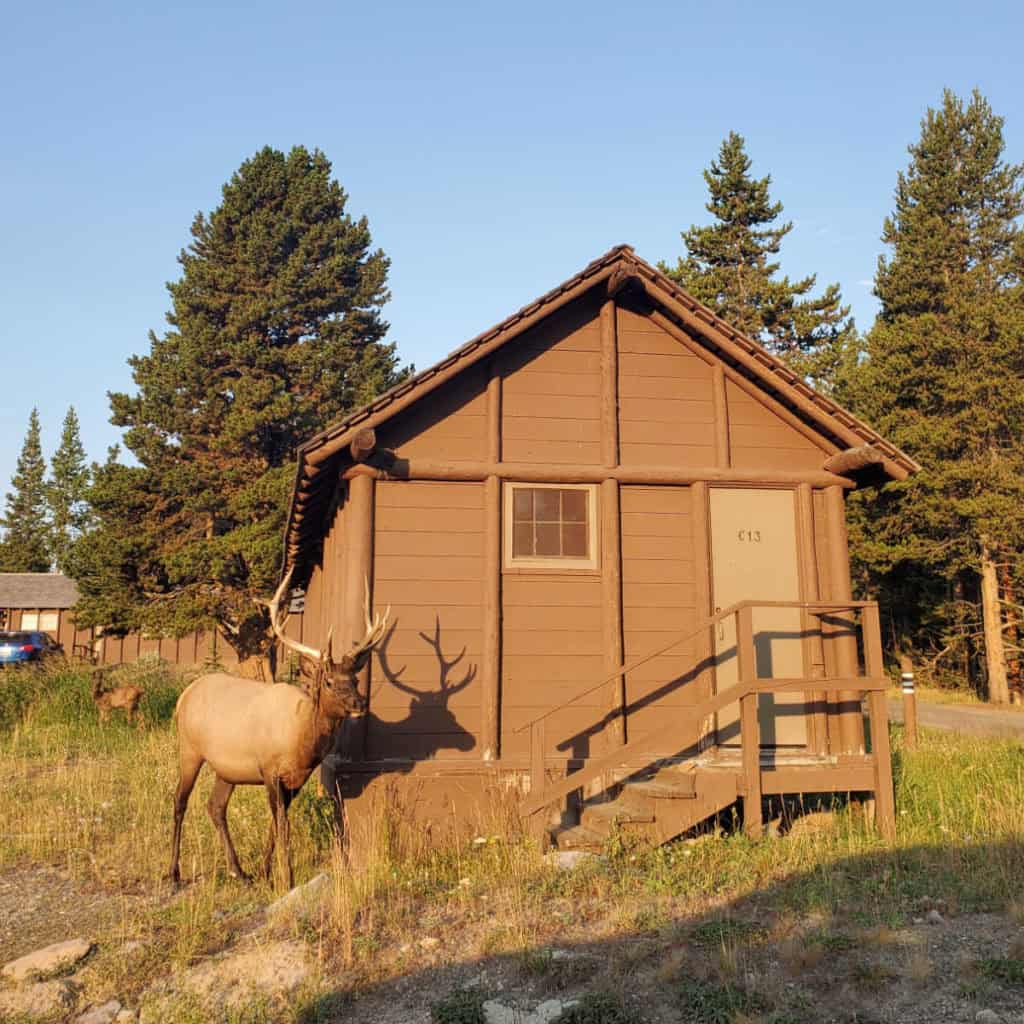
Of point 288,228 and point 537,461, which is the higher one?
point 288,228

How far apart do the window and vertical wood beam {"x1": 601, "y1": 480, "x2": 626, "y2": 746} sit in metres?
0.17

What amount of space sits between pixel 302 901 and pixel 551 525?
4725 mm

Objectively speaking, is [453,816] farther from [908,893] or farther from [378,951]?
[908,893]

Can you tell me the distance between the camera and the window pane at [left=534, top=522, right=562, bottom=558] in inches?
390

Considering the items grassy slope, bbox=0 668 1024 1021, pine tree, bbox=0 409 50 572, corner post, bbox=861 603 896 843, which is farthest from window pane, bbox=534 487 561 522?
pine tree, bbox=0 409 50 572

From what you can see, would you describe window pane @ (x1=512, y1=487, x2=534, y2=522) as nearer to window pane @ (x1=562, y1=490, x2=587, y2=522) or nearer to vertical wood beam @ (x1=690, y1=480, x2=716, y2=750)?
window pane @ (x1=562, y1=490, x2=587, y2=522)

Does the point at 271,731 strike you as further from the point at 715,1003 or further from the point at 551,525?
the point at 715,1003

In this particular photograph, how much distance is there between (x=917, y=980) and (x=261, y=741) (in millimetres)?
5505

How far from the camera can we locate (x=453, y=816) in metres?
8.89

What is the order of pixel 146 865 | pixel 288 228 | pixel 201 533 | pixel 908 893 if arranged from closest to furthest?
1. pixel 908 893
2. pixel 146 865
3. pixel 201 533
4. pixel 288 228

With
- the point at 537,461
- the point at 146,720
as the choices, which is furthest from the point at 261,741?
the point at 146,720

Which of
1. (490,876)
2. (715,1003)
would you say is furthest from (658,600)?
(715,1003)

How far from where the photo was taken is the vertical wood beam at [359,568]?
905 cm

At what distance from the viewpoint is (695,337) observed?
10641mm
